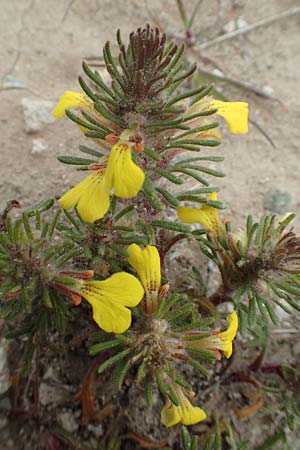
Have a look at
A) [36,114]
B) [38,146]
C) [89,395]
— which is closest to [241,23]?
[36,114]

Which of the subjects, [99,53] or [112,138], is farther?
[99,53]

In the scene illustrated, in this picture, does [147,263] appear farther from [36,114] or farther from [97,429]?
[36,114]

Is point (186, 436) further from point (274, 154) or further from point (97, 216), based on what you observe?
point (274, 154)

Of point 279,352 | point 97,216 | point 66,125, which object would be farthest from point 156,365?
point 66,125

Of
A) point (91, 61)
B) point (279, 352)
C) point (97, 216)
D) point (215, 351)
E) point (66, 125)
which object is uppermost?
point (91, 61)

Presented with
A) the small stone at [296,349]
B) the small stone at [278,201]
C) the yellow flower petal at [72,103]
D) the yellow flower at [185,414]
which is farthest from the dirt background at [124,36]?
the yellow flower at [185,414]

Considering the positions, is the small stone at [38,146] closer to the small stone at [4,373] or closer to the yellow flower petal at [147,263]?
the small stone at [4,373]
